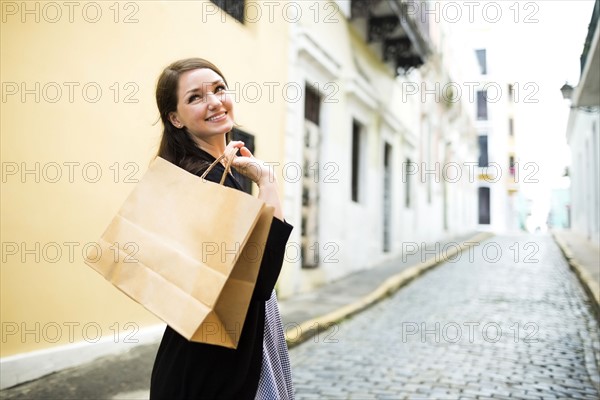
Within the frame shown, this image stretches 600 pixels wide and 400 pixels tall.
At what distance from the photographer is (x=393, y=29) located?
1128 cm

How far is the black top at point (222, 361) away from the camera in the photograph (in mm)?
1533

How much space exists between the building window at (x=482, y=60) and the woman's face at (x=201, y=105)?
36.4 metres

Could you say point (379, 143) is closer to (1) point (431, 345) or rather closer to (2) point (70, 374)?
(1) point (431, 345)

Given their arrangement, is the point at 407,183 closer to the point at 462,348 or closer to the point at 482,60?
the point at 462,348

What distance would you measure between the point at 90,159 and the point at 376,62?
29.2 ft

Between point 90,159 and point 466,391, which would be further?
point 90,159

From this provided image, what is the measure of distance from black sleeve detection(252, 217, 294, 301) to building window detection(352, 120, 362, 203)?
1010 centimetres

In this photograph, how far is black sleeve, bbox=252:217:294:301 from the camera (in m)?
1.52

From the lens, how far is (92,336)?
467 cm

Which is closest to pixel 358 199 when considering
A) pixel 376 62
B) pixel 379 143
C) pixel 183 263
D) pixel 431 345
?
pixel 379 143

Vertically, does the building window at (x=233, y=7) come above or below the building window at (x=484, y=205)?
above

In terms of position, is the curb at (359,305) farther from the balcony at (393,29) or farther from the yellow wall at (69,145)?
the balcony at (393,29)

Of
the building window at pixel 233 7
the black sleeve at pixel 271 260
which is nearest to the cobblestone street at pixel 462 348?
the black sleeve at pixel 271 260

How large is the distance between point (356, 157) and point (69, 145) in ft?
26.3
